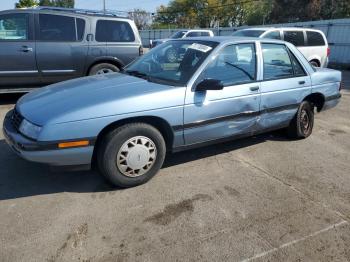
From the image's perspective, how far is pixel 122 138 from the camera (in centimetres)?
352

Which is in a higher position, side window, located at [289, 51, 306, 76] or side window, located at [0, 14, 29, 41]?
side window, located at [0, 14, 29, 41]

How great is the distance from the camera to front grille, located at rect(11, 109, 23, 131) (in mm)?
3541

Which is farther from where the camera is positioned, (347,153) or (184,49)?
(347,153)

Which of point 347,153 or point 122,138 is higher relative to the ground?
point 122,138

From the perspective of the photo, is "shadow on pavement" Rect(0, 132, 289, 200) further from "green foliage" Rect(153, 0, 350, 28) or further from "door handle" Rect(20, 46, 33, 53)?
"green foliage" Rect(153, 0, 350, 28)

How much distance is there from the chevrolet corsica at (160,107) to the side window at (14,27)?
3434 millimetres

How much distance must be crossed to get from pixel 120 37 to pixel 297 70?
14.4 feet

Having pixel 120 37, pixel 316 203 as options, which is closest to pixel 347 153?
pixel 316 203

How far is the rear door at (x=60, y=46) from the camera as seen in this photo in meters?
7.12

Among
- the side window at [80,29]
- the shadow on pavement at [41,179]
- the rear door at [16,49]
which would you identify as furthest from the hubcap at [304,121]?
the rear door at [16,49]

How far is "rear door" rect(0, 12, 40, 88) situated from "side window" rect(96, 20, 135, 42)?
4.72 ft

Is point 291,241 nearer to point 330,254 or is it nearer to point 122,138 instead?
point 330,254

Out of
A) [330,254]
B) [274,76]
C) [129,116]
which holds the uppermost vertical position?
[274,76]

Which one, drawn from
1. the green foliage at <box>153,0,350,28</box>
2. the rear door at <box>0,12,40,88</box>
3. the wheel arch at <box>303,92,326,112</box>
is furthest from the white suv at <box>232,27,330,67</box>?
the green foliage at <box>153,0,350,28</box>
